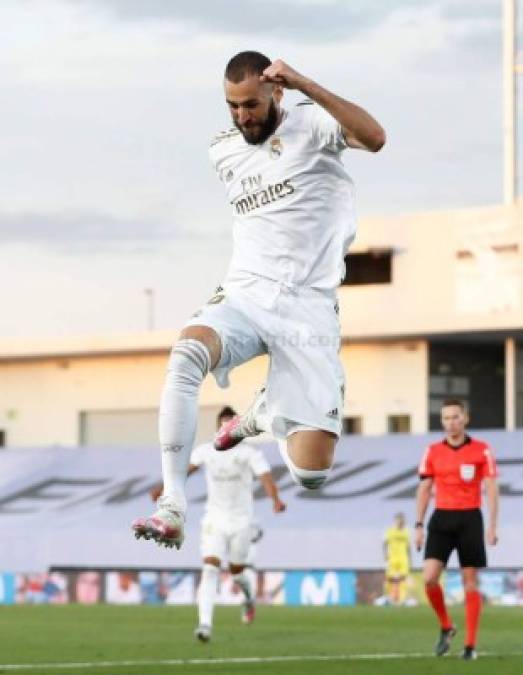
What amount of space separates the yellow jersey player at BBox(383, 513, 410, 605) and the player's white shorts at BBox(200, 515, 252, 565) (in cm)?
948

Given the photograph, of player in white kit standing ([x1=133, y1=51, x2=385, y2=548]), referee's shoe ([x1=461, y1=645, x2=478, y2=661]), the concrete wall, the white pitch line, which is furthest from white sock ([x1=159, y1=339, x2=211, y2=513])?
the concrete wall

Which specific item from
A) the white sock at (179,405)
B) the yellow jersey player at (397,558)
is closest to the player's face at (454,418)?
the white sock at (179,405)

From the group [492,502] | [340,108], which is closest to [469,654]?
[492,502]

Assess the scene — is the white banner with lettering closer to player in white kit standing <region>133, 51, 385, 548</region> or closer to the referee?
the referee

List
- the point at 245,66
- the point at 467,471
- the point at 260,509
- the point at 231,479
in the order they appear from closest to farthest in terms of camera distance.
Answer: the point at 245,66 → the point at 467,471 → the point at 231,479 → the point at 260,509

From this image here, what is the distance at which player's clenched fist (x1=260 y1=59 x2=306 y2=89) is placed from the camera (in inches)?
377

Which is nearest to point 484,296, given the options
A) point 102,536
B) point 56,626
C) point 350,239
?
point 102,536

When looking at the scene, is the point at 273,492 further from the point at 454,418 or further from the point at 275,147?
the point at 275,147

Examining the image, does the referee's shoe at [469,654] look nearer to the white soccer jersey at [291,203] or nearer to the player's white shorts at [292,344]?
the player's white shorts at [292,344]

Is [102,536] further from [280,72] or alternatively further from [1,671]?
[280,72]

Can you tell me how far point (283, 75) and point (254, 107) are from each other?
0.71 m

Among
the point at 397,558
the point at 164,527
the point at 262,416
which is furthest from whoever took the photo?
the point at 397,558

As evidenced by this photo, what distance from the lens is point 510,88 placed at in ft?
148

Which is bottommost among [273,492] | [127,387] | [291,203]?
[273,492]
